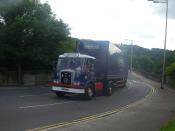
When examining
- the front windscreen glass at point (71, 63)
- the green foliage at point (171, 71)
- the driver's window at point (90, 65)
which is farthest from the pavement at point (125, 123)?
the green foliage at point (171, 71)

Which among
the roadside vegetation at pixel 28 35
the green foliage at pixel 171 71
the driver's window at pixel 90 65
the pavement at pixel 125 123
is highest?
the roadside vegetation at pixel 28 35

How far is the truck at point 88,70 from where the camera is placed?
25.5 m

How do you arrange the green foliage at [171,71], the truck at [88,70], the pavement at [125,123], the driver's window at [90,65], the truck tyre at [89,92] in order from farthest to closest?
the green foliage at [171,71] → the driver's window at [90,65] → the truck tyre at [89,92] → the truck at [88,70] → the pavement at [125,123]

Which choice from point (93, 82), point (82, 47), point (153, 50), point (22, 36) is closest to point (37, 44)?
point (22, 36)

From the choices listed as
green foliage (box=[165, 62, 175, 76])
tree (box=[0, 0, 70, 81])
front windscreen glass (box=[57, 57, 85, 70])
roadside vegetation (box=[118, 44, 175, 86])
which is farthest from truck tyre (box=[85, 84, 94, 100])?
roadside vegetation (box=[118, 44, 175, 86])

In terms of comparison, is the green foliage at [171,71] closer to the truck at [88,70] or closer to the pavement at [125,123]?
the truck at [88,70]

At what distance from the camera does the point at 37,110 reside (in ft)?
57.9

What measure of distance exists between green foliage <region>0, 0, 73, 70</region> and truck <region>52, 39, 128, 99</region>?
8.99 m

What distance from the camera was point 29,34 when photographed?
130ft

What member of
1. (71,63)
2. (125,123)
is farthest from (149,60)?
(125,123)

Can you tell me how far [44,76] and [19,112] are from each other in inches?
1072

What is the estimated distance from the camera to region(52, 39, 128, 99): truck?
25531 millimetres

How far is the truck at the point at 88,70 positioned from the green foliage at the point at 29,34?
899 centimetres

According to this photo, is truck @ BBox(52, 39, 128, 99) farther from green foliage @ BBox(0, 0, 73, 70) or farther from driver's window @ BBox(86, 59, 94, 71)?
green foliage @ BBox(0, 0, 73, 70)
